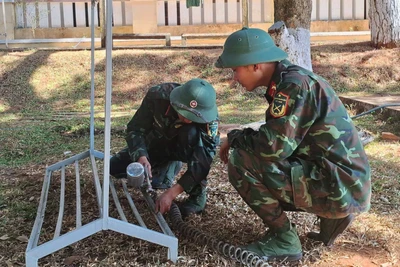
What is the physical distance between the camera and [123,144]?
4777mm

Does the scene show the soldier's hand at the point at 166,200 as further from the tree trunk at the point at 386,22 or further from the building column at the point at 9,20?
the building column at the point at 9,20

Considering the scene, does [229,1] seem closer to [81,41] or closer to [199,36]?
[199,36]

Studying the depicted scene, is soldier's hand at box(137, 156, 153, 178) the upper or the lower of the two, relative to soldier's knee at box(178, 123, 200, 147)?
lower

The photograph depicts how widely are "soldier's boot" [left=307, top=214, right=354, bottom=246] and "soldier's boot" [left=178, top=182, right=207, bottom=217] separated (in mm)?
701

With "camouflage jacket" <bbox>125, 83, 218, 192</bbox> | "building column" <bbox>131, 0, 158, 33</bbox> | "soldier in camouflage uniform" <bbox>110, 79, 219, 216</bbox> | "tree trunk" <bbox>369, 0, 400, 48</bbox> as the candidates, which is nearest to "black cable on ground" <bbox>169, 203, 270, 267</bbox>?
"soldier in camouflage uniform" <bbox>110, 79, 219, 216</bbox>

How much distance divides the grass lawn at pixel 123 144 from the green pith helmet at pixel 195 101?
55 cm

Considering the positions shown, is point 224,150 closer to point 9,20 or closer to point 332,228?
point 332,228

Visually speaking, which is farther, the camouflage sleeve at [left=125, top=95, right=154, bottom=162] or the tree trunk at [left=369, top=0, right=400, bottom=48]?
the tree trunk at [left=369, top=0, right=400, bottom=48]

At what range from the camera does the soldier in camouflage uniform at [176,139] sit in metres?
2.53

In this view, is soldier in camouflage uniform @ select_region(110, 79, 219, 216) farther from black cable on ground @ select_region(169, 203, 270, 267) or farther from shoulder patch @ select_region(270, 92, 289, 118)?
shoulder patch @ select_region(270, 92, 289, 118)

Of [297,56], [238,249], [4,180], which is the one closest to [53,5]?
[297,56]

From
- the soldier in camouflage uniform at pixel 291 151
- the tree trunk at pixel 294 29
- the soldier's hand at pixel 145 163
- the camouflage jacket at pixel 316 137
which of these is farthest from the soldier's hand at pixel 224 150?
the tree trunk at pixel 294 29

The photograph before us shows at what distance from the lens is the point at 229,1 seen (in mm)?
15750

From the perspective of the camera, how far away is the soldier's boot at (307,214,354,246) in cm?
218
